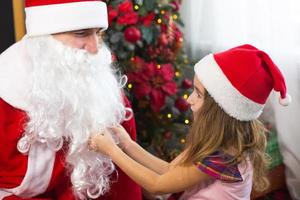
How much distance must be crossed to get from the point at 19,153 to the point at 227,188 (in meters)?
0.65

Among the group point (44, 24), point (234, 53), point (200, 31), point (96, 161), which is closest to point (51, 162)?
point (96, 161)

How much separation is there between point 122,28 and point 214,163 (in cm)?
112

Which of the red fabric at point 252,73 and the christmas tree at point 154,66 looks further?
the christmas tree at point 154,66

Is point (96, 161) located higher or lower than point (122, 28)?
lower

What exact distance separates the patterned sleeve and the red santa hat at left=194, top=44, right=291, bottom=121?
0.12 m

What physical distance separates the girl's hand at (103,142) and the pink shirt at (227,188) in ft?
0.98

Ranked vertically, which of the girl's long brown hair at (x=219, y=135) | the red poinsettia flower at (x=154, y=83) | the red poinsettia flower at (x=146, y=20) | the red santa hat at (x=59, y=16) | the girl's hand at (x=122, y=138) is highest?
the red santa hat at (x=59, y=16)

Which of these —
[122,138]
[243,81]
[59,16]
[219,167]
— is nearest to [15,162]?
[122,138]

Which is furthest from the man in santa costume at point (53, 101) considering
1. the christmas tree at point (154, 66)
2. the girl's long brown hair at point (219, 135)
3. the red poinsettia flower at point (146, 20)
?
the red poinsettia flower at point (146, 20)

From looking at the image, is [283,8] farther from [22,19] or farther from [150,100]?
[22,19]

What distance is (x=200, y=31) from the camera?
2.76 metres

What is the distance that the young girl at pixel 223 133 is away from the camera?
1.26 m

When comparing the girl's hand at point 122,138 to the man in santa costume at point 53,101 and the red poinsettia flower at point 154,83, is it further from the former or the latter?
the red poinsettia flower at point 154,83

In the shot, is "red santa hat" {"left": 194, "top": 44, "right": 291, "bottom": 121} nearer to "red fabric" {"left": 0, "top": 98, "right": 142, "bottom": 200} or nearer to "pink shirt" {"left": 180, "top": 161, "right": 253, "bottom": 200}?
"pink shirt" {"left": 180, "top": 161, "right": 253, "bottom": 200}
